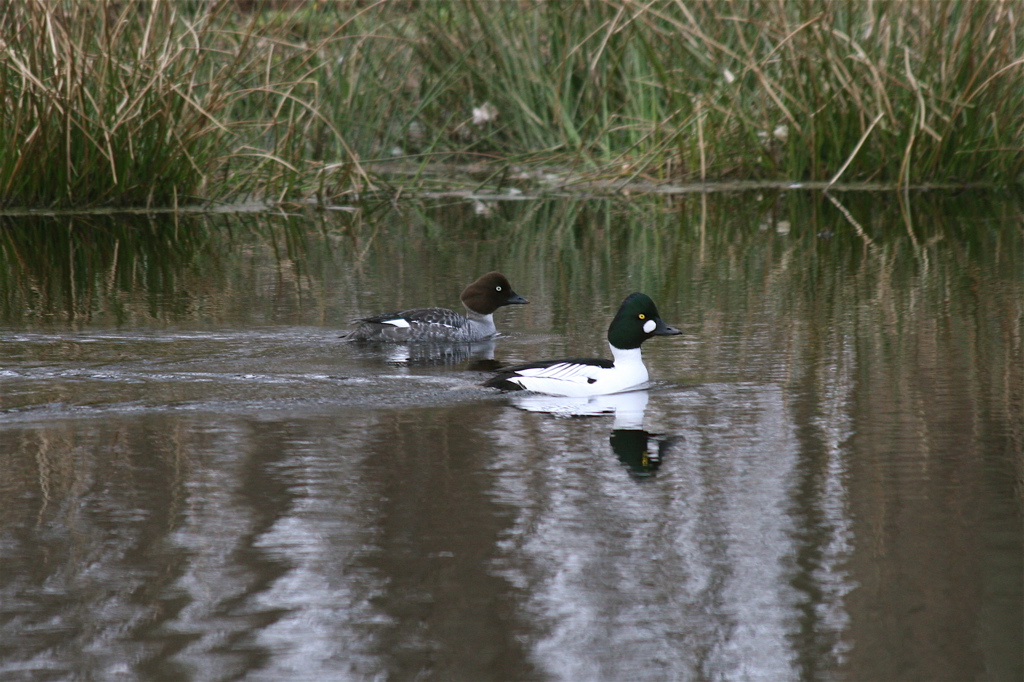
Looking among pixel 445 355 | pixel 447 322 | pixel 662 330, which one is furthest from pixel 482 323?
pixel 662 330

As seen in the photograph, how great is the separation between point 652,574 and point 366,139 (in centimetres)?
1195

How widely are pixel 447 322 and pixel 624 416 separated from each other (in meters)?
2.22

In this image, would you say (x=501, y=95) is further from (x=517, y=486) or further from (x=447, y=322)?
(x=517, y=486)

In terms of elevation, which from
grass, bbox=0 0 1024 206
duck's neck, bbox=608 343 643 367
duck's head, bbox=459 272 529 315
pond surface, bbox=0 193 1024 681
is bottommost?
pond surface, bbox=0 193 1024 681

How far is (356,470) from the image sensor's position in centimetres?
502

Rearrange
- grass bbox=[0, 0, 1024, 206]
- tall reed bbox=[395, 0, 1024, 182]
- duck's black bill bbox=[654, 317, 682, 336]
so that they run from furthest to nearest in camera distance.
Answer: tall reed bbox=[395, 0, 1024, 182]
grass bbox=[0, 0, 1024, 206]
duck's black bill bbox=[654, 317, 682, 336]

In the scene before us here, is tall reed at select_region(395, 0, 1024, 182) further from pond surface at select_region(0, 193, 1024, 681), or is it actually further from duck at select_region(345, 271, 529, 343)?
duck at select_region(345, 271, 529, 343)

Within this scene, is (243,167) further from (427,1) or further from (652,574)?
(652,574)

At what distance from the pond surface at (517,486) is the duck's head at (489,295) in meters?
0.27

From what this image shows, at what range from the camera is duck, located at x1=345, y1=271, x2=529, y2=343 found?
7.89m

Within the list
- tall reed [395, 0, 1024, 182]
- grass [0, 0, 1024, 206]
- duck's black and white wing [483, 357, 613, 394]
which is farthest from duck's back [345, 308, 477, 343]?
tall reed [395, 0, 1024, 182]

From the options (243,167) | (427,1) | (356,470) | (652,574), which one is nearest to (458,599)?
(652,574)

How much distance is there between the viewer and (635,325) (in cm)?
666

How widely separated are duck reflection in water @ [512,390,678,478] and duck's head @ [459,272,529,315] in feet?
6.75
